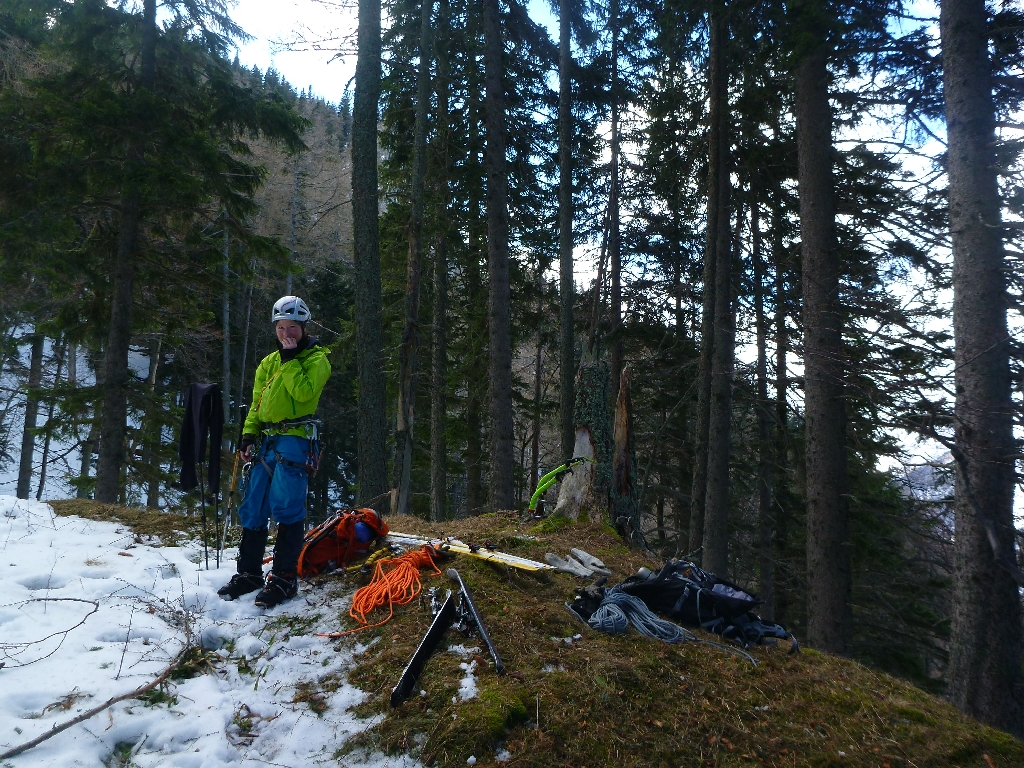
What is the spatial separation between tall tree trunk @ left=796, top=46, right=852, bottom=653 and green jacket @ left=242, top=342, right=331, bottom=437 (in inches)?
253

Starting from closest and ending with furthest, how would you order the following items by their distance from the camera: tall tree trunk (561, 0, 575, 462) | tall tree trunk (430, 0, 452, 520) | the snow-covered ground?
the snow-covered ground, tall tree trunk (430, 0, 452, 520), tall tree trunk (561, 0, 575, 462)

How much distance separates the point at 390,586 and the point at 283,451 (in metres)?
1.37

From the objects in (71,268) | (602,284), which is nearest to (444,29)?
(602,284)

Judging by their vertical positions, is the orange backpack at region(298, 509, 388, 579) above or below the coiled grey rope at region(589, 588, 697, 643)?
above

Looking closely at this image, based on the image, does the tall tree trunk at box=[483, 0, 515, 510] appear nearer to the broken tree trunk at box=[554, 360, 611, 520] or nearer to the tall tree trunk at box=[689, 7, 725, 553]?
the tall tree trunk at box=[689, 7, 725, 553]

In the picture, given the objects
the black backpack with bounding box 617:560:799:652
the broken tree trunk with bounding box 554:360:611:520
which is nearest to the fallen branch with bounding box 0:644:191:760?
the black backpack with bounding box 617:560:799:652

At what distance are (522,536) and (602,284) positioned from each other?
11.6 m

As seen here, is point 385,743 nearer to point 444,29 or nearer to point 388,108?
point 388,108

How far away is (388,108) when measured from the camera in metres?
13.4

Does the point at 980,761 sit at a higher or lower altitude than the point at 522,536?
lower

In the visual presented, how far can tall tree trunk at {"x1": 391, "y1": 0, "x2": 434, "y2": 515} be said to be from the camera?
10.3 metres

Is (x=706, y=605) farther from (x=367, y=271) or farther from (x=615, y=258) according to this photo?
(x=615, y=258)

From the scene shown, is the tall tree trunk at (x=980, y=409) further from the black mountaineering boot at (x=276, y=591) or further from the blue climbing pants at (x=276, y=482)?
the black mountaineering boot at (x=276, y=591)

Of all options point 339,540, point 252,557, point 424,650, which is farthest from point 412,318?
point 424,650
